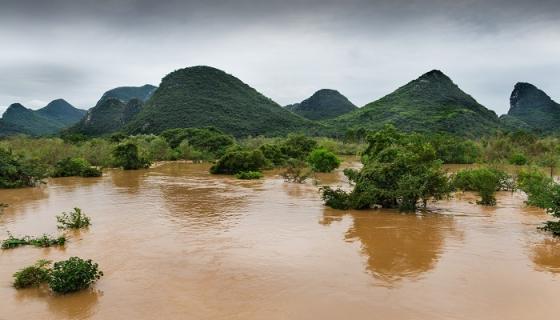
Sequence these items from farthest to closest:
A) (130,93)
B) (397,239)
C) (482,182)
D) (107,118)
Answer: (130,93) → (107,118) → (482,182) → (397,239)

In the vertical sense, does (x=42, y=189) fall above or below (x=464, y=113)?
below

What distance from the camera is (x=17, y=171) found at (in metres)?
24.8

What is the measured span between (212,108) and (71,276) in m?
86.2

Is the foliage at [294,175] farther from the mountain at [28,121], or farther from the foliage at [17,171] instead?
the mountain at [28,121]

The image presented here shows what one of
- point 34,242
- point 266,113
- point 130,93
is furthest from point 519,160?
point 130,93

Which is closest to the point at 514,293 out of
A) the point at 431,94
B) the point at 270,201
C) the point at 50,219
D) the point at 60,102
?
the point at 270,201

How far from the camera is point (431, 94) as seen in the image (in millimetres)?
104500

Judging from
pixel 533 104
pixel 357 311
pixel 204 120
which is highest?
pixel 533 104

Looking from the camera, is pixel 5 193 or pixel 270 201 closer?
pixel 270 201

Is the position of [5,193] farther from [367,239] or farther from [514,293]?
[514,293]

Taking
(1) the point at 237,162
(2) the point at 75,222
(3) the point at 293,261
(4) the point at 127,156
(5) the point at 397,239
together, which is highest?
(4) the point at 127,156

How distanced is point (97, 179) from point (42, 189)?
18.4ft

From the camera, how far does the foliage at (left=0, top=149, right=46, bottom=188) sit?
951 inches

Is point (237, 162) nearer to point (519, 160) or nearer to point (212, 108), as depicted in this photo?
point (519, 160)
